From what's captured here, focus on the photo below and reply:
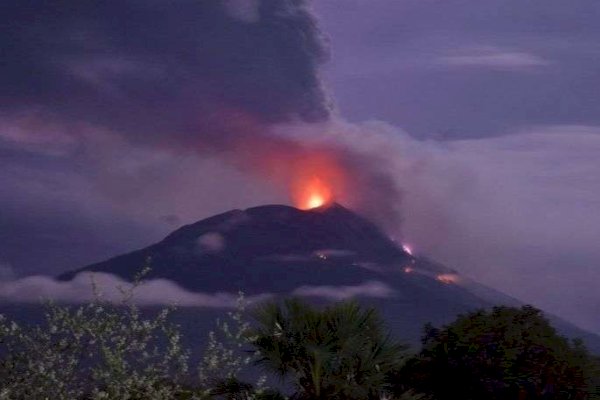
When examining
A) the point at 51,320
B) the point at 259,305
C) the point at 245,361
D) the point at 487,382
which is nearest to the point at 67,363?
the point at 51,320

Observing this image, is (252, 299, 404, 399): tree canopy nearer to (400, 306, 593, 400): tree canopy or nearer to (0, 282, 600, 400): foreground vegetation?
(0, 282, 600, 400): foreground vegetation

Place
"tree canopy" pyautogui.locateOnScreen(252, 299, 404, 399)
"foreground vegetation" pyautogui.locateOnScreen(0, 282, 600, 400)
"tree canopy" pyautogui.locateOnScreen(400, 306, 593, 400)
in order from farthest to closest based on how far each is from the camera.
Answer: "tree canopy" pyautogui.locateOnScreen(400, 306, 593, 400) → "tree canopy" pyautogui.locateOnScreen(252, 299, 404, 399) → "foreground vegetation" pyautogui.locateOnScreen(0, 282, 600, 400)

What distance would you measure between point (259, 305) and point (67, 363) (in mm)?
7059

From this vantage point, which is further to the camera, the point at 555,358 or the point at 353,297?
the point at 555,358

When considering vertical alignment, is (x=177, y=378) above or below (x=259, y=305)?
below

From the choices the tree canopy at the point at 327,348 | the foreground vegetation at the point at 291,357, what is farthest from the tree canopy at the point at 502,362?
the tree canopy at the point at 327,348

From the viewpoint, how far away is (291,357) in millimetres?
26156

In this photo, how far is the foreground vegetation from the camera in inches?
798

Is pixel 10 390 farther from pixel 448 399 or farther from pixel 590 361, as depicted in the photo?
pixel 590 361

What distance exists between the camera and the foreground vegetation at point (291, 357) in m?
20.3

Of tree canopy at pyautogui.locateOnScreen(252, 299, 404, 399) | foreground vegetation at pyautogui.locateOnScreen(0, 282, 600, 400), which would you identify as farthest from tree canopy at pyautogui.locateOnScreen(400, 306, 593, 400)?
tree canopy at pyautogui.locateOnScreen(252, 299, 404, 399)

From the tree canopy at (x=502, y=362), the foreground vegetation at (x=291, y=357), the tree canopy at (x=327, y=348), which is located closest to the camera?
the foreground vegetation at (x=291, y=357)

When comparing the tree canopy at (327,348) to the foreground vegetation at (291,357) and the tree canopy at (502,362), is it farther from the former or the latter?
the tree canopy at (502,362)

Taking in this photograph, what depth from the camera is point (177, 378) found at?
20.4 m
